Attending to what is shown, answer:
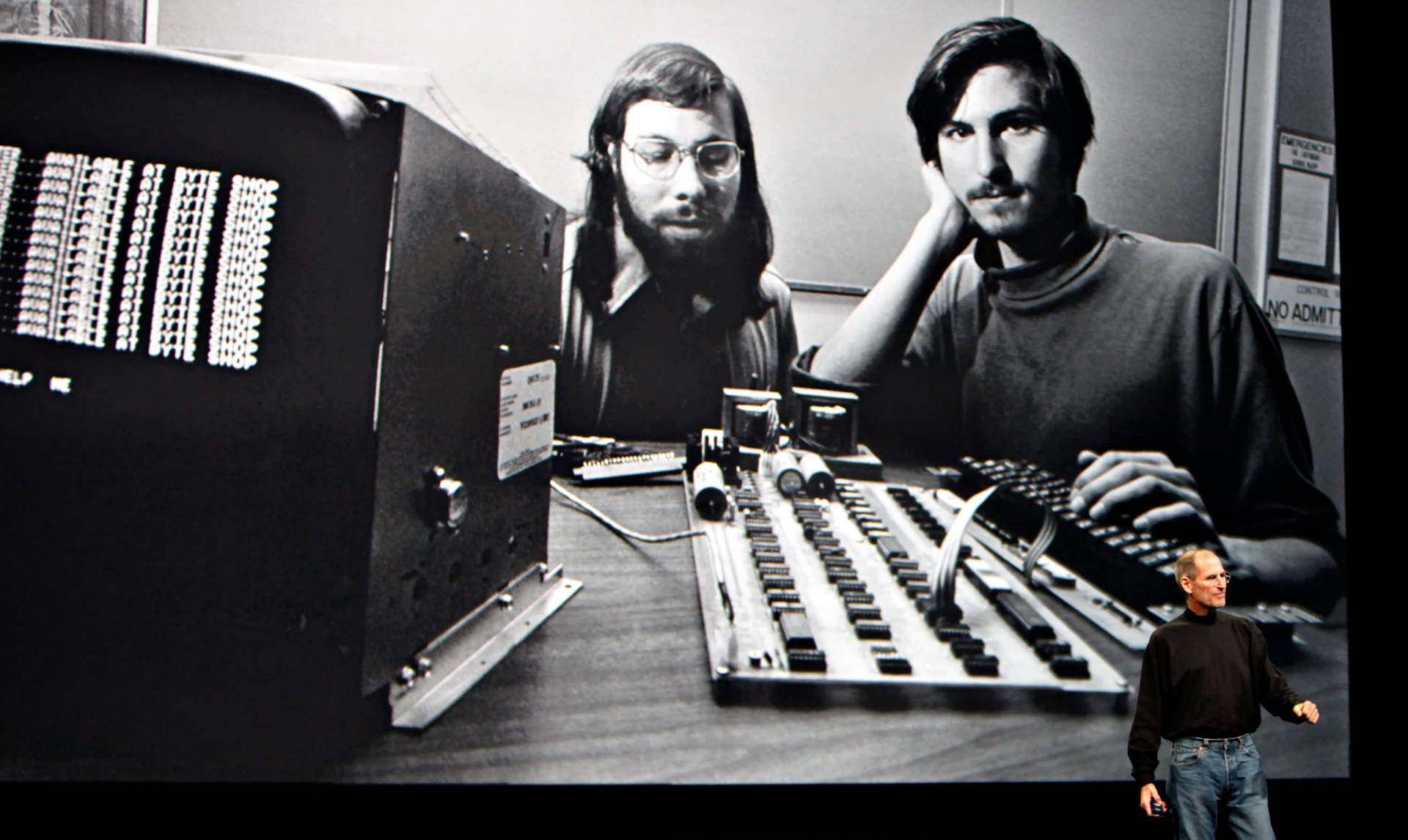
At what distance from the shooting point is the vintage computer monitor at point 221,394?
Answer: 2.16 ft

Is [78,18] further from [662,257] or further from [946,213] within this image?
[946,213]

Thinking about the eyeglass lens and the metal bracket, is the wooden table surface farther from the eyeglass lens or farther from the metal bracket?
the eyeglass lens

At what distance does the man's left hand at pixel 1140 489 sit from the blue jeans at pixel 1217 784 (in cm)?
40

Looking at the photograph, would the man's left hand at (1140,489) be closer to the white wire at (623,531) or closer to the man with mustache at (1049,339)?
the man with mustache at (1049,339)

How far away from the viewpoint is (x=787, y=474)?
4.17ft

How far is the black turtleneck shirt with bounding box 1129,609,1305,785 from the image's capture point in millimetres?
915

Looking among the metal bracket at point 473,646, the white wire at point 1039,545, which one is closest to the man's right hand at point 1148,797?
the white wire at point 1039,545

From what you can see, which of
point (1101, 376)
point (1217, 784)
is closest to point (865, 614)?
point (1217, 784)

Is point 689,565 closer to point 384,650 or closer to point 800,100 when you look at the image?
point 384,650

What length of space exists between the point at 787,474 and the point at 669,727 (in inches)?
22.2

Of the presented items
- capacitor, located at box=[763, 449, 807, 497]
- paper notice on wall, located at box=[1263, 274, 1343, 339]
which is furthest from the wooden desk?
paper notice on wall, located at box=[1263, 274, 1343, 339]

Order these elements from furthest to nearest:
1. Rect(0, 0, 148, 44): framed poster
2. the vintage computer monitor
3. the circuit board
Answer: Rect(0, 0, 148, 44): framed poster
the circuit board
the vintage computer monitor

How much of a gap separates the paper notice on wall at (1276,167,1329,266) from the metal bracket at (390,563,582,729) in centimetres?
154

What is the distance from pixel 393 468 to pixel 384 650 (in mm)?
157
